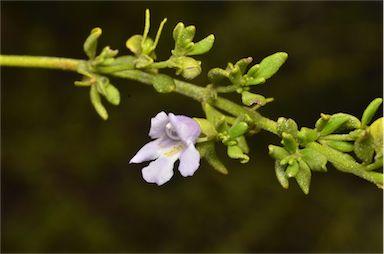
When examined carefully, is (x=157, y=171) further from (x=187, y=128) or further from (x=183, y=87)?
(x=183, y=87)

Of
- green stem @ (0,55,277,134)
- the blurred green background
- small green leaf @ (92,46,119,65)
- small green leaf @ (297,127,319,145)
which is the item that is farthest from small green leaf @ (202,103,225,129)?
the blurred green background

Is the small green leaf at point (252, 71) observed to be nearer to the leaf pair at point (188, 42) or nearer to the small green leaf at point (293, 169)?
the leaf pair at point (188, 42)

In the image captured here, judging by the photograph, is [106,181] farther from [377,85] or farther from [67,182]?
[377,85]

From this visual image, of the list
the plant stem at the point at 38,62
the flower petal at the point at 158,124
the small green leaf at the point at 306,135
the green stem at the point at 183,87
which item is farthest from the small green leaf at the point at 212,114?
the plant stem at the point at 38,62

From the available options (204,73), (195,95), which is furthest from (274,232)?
(195,95)

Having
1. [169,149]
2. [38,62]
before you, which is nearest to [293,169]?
[169,149]
